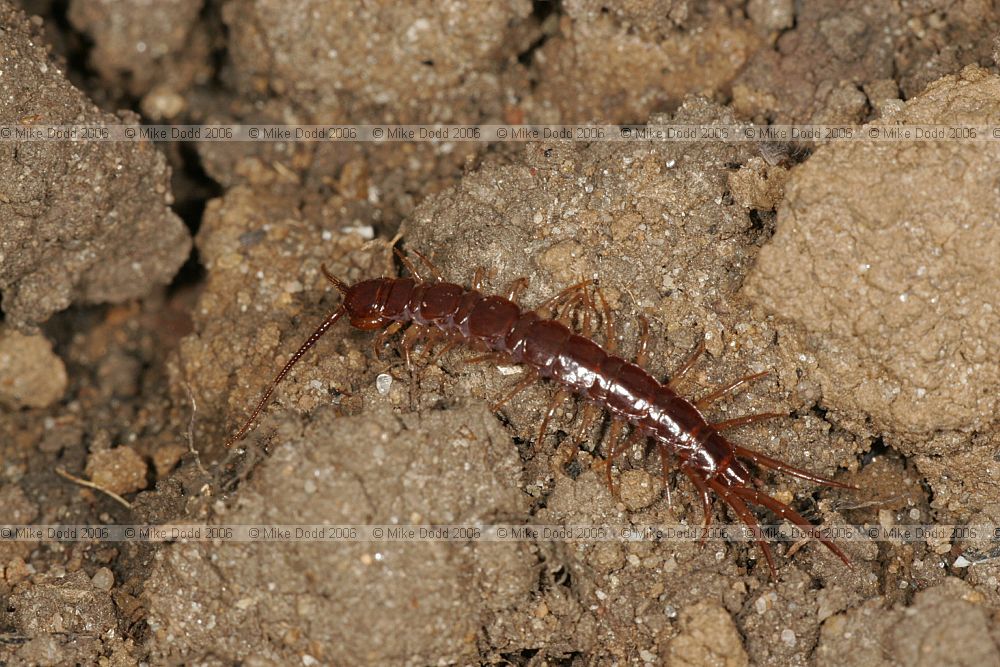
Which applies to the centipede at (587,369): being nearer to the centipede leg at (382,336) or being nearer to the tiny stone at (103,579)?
the centipede leg at (382,336)

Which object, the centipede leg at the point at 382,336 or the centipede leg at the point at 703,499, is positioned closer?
the centipede leg at the point at 703,499

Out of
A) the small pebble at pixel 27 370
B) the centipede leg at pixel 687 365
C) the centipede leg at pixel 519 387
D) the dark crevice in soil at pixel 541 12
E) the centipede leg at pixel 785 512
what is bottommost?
the small pebble at pixel 27 370

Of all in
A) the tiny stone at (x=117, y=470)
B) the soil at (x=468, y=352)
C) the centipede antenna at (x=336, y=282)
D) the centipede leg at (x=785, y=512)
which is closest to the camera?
the soil at (x=468, y=352)

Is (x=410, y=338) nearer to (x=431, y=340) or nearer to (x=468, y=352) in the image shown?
(x=431, y=340)

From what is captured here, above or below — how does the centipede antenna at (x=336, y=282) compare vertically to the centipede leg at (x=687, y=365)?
below

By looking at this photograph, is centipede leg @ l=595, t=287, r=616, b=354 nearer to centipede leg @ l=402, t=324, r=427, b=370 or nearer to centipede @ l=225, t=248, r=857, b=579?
centipede @ l=225, t=248, r=857, b=579

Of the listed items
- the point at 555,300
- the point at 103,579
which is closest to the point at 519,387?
the point at 555,300

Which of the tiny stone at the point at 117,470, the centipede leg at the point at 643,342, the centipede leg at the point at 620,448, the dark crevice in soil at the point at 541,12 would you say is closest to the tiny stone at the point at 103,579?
the tiny stone at the point at 117,470

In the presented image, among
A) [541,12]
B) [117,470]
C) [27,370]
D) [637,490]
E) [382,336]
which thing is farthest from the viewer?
[541,12]
